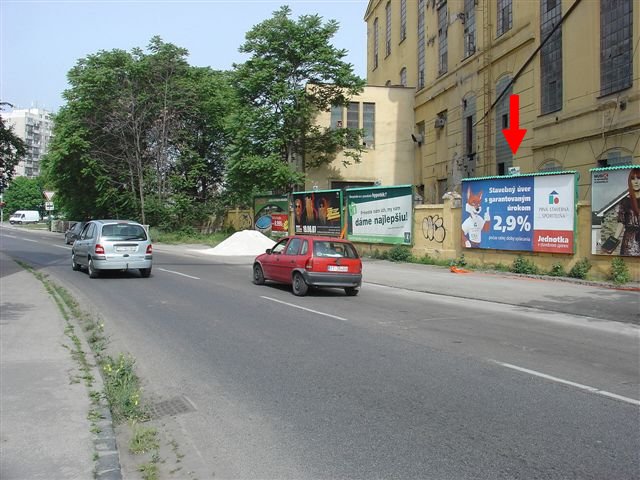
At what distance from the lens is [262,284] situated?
613 inches

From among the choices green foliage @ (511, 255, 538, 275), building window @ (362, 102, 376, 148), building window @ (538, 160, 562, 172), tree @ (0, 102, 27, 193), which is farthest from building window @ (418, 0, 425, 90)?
tree @ (0, 102, 27, 193)

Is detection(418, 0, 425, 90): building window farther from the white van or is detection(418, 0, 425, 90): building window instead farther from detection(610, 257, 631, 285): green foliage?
the white van

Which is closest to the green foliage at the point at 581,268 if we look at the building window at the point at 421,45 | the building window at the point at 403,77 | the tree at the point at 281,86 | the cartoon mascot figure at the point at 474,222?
the cartoon mascot figure at the point at 474,222

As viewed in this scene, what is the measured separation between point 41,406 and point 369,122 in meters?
36.5

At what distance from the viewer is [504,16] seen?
92.7 feet

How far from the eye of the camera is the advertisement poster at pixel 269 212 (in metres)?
33.3

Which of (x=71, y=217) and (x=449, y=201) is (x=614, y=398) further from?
(x=71, y=217)

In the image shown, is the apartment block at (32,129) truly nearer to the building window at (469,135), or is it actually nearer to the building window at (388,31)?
the building window at (388,31)

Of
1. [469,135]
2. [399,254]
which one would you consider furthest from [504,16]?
[399,254]

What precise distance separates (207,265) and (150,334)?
13.8 metres

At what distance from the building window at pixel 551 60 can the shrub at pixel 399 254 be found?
8.63 meters

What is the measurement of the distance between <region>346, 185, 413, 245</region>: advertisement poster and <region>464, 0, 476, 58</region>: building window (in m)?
11.8

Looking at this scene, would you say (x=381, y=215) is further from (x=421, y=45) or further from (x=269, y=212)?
(x=421, y=45)

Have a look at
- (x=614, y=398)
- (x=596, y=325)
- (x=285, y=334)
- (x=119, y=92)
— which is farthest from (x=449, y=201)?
(x=119, y=92)
